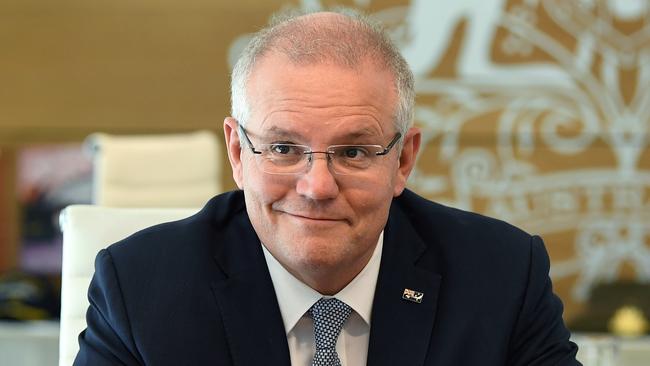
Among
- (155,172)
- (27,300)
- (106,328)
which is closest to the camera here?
(106,328)

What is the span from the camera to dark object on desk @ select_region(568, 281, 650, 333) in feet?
16.1

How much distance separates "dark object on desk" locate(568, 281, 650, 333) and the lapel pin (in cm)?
303

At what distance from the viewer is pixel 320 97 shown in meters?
1.74

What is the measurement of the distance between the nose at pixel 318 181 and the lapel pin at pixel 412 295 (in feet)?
1.03

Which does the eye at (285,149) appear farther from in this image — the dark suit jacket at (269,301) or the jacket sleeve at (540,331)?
the jacket sleeve at (540,331)


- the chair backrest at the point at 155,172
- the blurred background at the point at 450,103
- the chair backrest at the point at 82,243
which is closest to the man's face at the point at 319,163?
the chair backrest at the point at 82,243

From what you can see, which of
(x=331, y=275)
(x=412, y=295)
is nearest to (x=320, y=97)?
(x=331, y=275)

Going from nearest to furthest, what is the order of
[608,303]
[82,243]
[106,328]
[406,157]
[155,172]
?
[106,328] → [406,157] → [82,243] → [155,172] → [608,303]

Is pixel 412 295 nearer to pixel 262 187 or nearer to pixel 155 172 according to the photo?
pixel 262 187

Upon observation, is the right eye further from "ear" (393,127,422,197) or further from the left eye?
"ear" (393,127,422,197)

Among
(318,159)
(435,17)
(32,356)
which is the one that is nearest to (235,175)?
(318,159)

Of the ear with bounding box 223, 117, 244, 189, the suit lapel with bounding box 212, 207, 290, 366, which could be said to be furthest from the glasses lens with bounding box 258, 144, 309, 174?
the suit lapel with bounding box 212, 207, 290, 366

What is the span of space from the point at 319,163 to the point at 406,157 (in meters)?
0.29

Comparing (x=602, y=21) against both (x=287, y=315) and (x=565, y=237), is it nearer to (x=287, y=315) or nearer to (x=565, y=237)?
(x=565, y=237)
